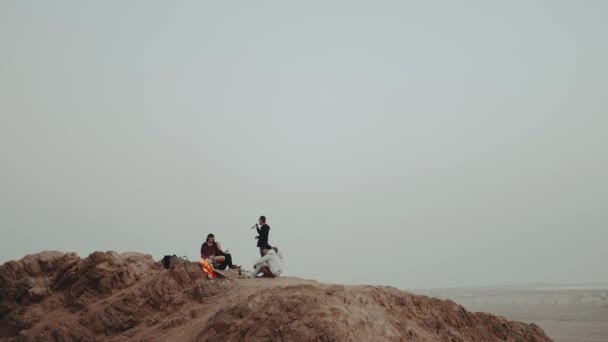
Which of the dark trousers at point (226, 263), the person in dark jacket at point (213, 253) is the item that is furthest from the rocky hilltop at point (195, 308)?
the dark trousers at point (226, 263)

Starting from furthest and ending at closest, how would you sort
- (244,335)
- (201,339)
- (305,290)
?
(305,290), (201,339), (244,335)

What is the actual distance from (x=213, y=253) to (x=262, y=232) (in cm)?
164

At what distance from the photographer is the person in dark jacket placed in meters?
15.3

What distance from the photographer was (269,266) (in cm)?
1398

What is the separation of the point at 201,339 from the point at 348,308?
114 inches

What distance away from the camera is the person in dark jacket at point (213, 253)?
50.1 ft

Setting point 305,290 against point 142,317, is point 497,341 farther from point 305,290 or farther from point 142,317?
point 142,317

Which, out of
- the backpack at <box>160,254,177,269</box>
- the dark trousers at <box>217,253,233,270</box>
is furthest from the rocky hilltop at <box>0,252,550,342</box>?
the dark trousers at <box>217,253,233,270</box>

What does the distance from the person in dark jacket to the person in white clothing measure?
1510mm

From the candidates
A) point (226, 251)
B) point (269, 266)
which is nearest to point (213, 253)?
point (226, 251)

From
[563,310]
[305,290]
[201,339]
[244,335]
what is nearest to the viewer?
[244,335]

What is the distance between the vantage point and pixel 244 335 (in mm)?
9125

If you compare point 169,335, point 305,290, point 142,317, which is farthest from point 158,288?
point 305,290

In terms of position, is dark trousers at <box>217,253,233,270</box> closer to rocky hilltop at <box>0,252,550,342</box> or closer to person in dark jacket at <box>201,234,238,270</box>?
person in dark jacket at <box>201,234,238,270</box>
